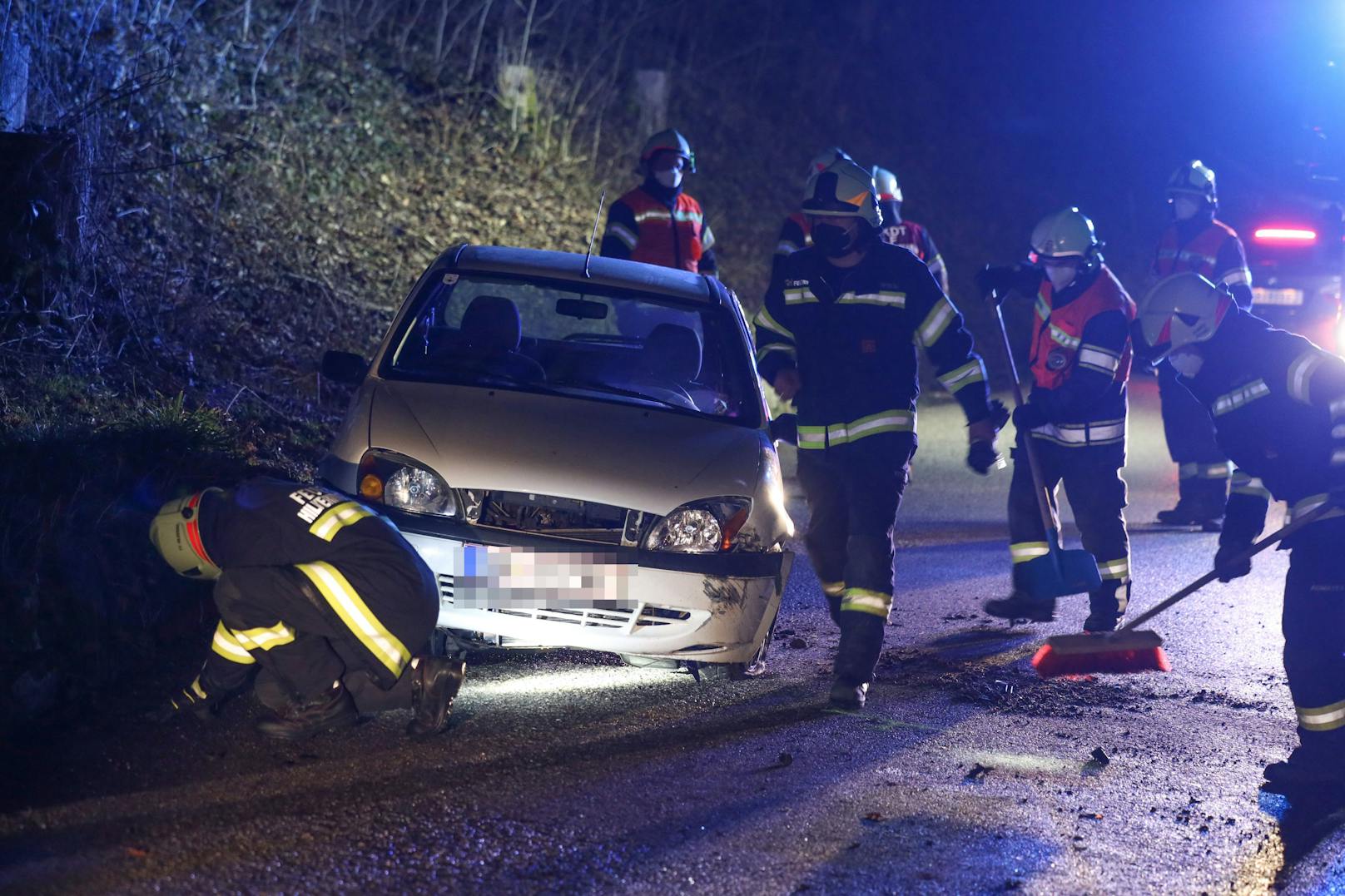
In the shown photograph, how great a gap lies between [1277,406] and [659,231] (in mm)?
4610

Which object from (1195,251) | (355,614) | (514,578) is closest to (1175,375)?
(1195,251)

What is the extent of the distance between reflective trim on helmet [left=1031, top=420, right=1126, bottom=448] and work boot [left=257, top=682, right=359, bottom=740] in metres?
3.78

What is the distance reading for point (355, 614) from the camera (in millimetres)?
4121

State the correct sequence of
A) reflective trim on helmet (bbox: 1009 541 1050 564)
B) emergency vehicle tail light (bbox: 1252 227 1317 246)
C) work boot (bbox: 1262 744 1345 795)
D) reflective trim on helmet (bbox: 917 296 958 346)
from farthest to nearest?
1. emergency vehicle tail light (bbox: 1252 227 1317 246)
2. reflective trim on helmet (bbox: 1009 541 1050 564)
3. reflective trim on helmet (bbox: 917 296 958 346)
4. work boot (bbox: 1262 744 1345 795)

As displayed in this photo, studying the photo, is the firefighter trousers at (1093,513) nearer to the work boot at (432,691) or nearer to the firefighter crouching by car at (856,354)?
the firefighter crouching by car at (856,354)

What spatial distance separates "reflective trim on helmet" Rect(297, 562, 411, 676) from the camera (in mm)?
4086

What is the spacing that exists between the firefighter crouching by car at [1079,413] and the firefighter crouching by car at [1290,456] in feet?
2.81

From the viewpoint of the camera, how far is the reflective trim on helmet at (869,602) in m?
5.29

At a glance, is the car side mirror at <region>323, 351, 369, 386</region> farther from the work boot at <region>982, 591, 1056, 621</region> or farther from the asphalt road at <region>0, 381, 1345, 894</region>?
the work boot at <region>982, 591, 1056, 621</region>

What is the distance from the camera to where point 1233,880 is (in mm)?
3803

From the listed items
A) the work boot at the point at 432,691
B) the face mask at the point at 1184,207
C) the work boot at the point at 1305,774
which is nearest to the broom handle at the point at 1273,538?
the work boot at the point at 1305,774

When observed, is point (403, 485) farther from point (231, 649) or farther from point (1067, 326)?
point (1067, 326)

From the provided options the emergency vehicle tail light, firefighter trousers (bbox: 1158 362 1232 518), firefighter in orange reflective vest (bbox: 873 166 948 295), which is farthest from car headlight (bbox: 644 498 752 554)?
the emergency vehicle tail light

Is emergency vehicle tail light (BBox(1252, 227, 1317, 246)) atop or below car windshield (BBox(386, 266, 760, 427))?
atop
